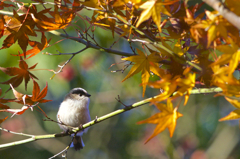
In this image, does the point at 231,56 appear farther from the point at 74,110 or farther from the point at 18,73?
the point at 74,110

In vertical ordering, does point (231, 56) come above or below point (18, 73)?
above

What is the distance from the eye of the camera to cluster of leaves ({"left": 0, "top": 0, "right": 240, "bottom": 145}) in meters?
0.96

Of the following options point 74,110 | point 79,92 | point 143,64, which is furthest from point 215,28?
point 79,92

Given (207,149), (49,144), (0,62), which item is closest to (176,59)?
(0,62)

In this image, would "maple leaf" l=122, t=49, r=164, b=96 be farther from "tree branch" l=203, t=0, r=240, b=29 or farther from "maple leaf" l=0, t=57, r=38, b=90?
"maple leaf" l=0, t=57, r=38, b=90

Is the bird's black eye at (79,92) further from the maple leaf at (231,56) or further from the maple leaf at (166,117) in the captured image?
the maple leaf at (231,56)

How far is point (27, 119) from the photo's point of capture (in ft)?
19.2

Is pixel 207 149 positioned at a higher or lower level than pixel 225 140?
lower

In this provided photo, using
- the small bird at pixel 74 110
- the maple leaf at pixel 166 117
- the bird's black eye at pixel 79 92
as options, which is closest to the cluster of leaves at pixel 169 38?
the maple leaf at pixel 166 117

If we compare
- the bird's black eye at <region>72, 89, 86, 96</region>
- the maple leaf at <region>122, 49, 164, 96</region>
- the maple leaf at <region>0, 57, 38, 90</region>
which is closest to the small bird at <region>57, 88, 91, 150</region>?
the bird's black eye at <region>72, 89, 86, 96</region>

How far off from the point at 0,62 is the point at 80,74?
1.71 m

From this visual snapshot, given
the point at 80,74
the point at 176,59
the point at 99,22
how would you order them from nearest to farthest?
the point at 176,59, the point at 99,22, the point at 80,74

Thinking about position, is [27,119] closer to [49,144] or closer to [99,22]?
[49,144]

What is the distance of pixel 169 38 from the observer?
1.27 metres
